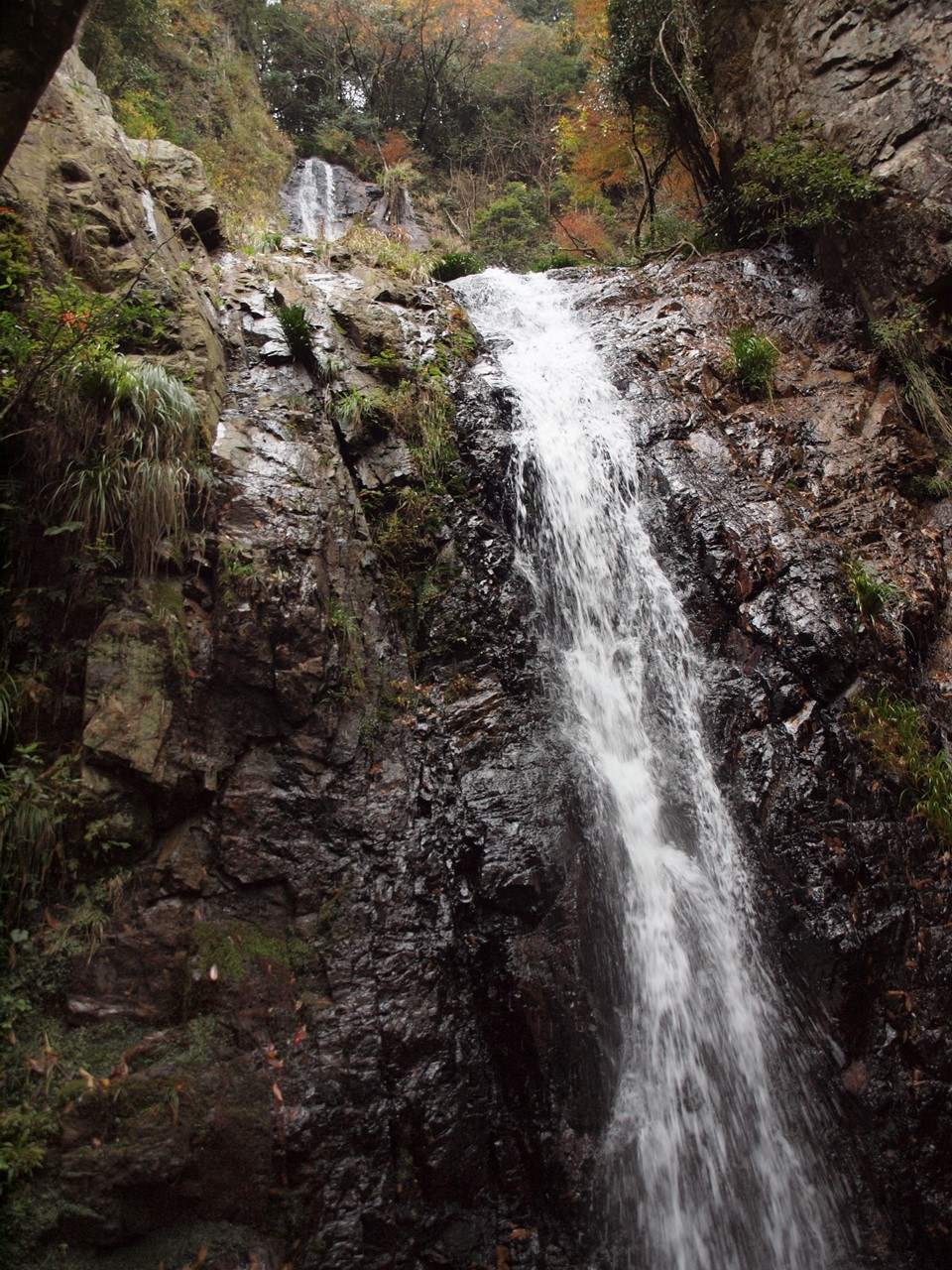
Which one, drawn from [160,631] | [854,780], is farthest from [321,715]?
[854,780]

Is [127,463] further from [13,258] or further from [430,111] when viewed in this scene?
[430,111]

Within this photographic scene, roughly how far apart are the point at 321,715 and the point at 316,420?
2.81 meters

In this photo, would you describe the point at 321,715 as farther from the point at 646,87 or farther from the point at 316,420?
the point at 646,87

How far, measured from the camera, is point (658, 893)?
450 cm

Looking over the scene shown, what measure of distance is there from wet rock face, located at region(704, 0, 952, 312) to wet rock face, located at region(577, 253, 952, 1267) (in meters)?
0.71

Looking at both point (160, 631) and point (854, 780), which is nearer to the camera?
point (160, 631)

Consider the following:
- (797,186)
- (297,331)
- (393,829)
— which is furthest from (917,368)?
(393,829)

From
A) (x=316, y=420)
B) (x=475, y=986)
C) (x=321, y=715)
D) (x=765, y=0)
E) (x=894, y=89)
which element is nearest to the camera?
(x=475, y=986)

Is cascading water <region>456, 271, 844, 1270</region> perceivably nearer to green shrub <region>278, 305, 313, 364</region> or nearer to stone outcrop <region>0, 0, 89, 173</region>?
green shrub <region>278, 305, 313, 364</region>

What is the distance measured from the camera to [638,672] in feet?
18.1

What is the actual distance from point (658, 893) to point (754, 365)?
18.6ft

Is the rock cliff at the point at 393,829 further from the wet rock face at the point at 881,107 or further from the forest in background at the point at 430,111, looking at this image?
the forest in background at the point at 430,111

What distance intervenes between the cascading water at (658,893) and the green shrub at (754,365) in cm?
137

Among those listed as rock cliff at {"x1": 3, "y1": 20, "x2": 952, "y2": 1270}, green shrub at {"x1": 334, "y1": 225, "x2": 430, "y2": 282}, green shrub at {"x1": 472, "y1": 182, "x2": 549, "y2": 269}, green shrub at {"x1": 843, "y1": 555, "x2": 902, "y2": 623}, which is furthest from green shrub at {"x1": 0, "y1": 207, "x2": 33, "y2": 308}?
green shrub at {"x1": 472, "y1": 182, "x2": 549, "y2": 269}
